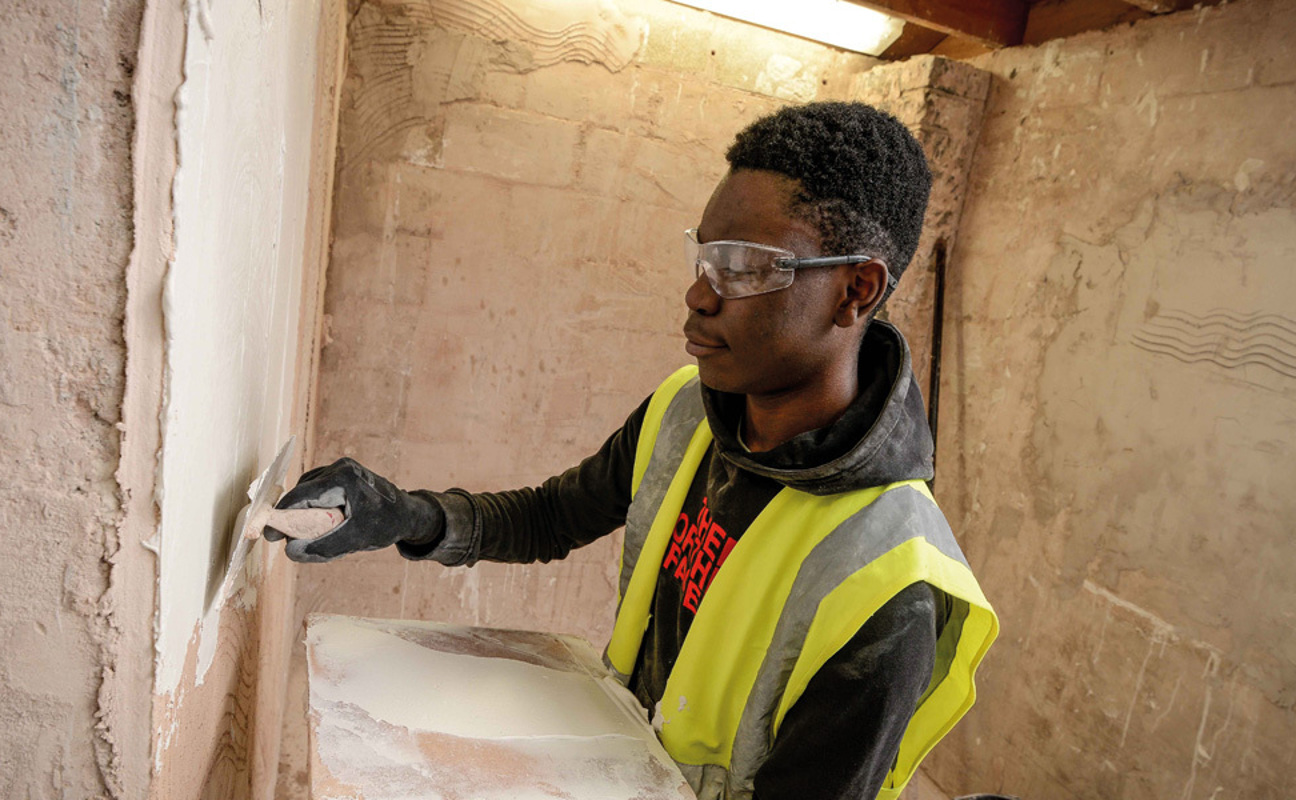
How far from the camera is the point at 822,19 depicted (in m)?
3.30

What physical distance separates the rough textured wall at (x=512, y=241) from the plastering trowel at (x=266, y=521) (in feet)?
5.73

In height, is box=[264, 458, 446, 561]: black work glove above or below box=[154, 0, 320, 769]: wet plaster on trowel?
below

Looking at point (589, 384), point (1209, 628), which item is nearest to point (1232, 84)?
point (1209, 628)

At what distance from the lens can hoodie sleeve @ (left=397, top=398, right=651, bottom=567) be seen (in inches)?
67.3

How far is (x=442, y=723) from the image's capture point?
46.1 inches

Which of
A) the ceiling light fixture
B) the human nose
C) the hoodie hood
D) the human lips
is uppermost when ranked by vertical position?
the ceiling light fixture

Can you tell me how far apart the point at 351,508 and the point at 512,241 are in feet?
6.39

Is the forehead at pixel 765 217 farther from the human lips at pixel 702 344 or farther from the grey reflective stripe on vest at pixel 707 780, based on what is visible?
the grey reflective stripe on vest at pixel 707 780

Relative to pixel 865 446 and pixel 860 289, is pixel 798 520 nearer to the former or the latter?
pixel 865 446

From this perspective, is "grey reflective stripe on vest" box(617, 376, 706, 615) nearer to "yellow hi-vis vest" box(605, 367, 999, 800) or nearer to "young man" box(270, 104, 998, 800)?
"young man" box(270, 104, 998, 800)

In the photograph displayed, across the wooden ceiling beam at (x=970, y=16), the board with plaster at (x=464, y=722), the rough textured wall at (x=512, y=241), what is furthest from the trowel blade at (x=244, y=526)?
the wooden ceiling beam at (x=970, y=16)

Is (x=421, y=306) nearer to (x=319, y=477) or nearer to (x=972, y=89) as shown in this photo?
(x=319, y=477)

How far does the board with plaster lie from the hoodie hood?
456 millimetres

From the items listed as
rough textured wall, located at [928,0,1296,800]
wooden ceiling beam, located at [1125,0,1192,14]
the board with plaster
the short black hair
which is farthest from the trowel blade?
wooden ceiling beam, located at [1125,0,1192,14]
